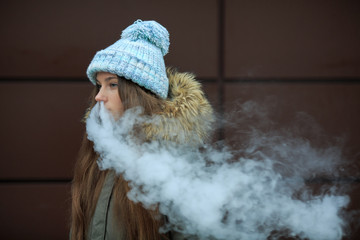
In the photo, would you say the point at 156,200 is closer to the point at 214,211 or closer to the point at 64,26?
the point at 214,211

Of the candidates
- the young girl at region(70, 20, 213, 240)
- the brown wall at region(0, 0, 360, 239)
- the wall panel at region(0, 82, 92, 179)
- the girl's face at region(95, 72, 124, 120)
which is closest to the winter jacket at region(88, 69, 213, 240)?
the young girl at region(70, 20, 213, 240)

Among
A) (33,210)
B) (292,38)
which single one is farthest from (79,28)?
(292,38)

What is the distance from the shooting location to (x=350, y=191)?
2316mm

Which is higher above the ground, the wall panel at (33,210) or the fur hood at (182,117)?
the fur hood at (182,117)

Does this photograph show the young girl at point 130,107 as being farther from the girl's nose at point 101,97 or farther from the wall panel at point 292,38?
the wall panel at point 292,38

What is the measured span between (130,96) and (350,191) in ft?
6.14

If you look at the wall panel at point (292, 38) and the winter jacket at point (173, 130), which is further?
the wall panel at point (292, 38)

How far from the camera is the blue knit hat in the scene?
128 centimetres

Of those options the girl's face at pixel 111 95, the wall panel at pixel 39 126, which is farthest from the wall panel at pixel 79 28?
the girl's face at pixel 111 95

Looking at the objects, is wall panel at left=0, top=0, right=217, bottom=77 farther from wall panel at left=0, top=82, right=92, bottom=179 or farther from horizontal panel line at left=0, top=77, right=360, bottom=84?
wall panel at left=0, top=82, right=92, bottom=179

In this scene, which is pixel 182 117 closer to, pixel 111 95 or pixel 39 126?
pixel 111 95

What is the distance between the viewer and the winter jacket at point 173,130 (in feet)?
4.13

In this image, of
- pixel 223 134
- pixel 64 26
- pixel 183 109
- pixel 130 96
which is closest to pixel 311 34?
pixel 223 134

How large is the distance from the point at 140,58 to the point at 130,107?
0.70 ft
